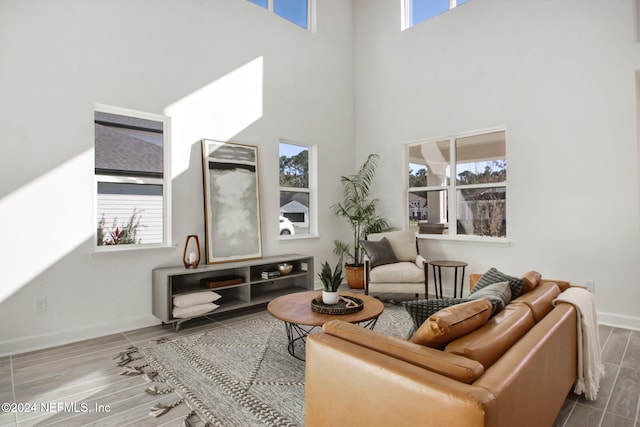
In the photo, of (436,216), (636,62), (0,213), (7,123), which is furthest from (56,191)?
(636,62)

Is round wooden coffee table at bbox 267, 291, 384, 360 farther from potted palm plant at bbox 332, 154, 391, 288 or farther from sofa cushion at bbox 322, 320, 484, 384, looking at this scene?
potted palm plant at bbox 332, 154, 391, 288

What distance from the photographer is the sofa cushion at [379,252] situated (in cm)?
464

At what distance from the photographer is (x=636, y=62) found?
3.60 meters

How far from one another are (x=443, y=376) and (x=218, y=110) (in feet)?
13.2

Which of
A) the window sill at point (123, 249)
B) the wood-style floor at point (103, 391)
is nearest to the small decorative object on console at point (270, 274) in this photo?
the window sill at point (123, 249)

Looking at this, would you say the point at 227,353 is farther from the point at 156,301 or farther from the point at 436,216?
the point at 436,216

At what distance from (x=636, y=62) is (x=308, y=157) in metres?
4.01

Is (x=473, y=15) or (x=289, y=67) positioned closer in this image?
(x=473, y=15)

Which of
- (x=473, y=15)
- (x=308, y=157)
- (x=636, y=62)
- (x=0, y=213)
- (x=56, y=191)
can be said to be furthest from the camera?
(x=308, y=157)

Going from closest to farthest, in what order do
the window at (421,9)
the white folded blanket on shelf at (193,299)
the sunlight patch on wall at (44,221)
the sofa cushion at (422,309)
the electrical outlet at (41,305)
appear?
the sofa cushion at (422,309) → the sunlight patch on wall at (44,221) → the electrical outlet at (41,305) → the white folded blanket on shelf at (193,299) → the window at (421,9)

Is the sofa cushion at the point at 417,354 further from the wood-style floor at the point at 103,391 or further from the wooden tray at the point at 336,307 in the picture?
the wood-style floor at the point at 103,391

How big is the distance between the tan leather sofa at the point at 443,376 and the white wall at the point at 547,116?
2.60m

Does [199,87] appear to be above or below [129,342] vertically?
above

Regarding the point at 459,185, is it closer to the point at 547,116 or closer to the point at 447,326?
the point at 547,116
